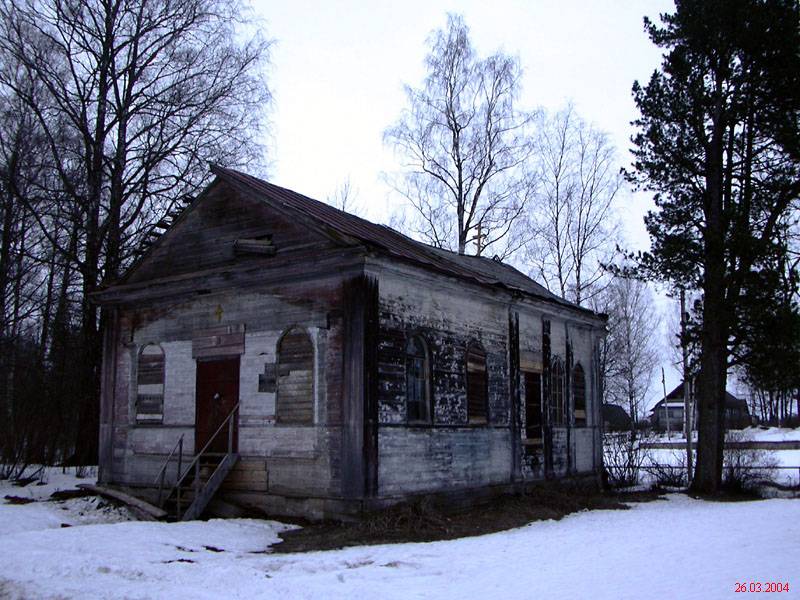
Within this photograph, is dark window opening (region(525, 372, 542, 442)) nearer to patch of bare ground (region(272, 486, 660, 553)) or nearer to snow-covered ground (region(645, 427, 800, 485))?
patch of bare ground (region(272, 486, 660, 553))

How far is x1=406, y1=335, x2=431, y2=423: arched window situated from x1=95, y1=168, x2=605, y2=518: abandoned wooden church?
0.04m

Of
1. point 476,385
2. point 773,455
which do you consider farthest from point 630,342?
point 476,385

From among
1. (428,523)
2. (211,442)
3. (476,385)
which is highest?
(476,385)

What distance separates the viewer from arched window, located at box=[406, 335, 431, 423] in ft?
47.9

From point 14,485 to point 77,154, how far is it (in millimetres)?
9591

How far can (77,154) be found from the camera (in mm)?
22406

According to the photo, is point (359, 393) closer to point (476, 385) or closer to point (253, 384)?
point (253, 384)

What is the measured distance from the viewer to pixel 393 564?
989 centimetres

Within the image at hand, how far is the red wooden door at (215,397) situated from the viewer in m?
15.1

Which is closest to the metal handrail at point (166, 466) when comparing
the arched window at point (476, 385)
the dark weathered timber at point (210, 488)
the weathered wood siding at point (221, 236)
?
the dark weathered timber at point (210, 488)

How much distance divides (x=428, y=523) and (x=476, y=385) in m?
4.19

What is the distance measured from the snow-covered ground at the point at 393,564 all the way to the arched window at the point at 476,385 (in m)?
3.29
